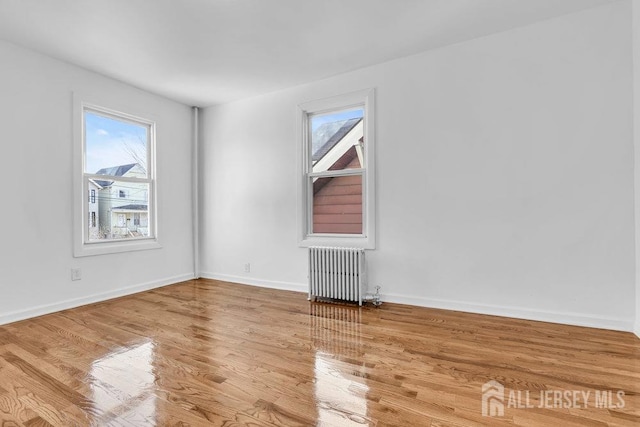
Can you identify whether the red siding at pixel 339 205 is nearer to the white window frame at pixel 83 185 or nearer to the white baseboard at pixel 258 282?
the white baseboard at pixel 258 282

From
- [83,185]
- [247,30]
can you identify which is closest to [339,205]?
[247,30]

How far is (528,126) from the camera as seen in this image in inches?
111

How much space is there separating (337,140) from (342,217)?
99 centimetres

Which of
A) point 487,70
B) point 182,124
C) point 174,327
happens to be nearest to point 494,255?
point 487,70

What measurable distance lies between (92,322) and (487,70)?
14.5 feet

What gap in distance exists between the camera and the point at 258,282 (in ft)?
14.2

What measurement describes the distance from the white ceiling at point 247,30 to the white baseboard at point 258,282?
2630 mm

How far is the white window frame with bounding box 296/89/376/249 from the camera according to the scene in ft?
11.6

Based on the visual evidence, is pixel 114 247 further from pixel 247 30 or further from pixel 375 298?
pixel 375 298

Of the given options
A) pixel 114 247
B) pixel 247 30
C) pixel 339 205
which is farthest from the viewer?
pixel 339 205

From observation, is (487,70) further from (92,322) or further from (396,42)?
(92,322)

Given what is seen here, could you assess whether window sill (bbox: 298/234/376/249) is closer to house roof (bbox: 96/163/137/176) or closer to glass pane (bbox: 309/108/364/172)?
glass pane (bbox: 309/108/364/172)

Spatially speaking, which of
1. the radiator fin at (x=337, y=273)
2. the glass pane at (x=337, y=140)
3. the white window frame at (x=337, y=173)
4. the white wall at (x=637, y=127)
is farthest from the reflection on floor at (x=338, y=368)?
the white wall at (x=637, y=127)

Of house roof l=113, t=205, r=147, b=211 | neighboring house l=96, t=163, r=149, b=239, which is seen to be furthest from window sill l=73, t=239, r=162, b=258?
house roof l=113, t=205, r=147, b=211
